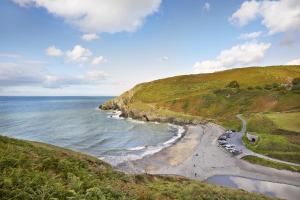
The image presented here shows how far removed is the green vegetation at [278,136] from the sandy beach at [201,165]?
7.67m

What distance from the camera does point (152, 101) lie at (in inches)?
6255

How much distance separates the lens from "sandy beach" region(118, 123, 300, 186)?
154 ft

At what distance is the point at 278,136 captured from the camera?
6606 cm

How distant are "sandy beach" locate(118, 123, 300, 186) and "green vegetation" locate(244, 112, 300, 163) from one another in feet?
25.2

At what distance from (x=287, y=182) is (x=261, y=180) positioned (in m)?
4.22

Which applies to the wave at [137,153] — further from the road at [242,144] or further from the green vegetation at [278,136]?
the green vegetation at [278,136]

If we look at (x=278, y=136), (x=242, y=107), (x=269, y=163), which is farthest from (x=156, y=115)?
(x=269, y=163)

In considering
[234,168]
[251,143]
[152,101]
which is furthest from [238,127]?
[152,101]

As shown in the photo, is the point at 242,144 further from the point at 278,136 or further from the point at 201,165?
the point at 201,165

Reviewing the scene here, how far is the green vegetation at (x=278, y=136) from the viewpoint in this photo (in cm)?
5651

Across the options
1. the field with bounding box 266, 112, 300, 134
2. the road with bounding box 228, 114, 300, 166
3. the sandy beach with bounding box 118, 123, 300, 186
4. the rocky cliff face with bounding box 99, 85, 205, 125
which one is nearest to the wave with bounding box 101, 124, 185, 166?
the sandy beach with bounding box 118, 123, 300, 186

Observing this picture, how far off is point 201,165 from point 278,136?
26.7 metres

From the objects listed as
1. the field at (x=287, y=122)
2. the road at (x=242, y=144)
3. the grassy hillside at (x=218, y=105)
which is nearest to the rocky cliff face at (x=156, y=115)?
the grassy hillside at (x=218, y=105)

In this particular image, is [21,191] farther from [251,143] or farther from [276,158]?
[251,143]
